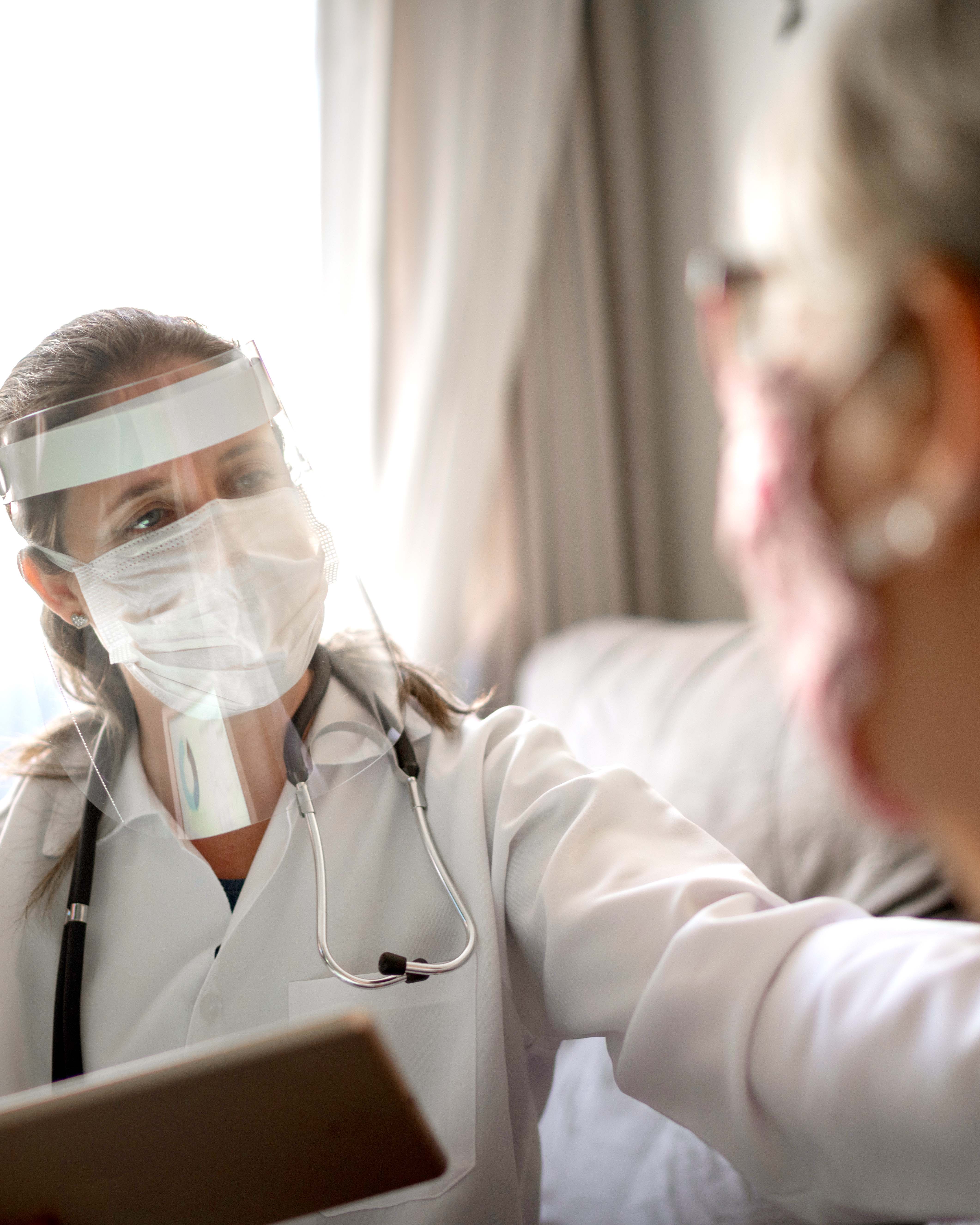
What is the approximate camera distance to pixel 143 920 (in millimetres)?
1011

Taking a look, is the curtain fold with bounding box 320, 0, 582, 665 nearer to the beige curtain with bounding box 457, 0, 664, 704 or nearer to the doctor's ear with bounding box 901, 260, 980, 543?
the beige curtain with bounding box 457, 0, 664, 704

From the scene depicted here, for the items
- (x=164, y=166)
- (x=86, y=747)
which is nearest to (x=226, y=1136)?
(x=86, y=747)

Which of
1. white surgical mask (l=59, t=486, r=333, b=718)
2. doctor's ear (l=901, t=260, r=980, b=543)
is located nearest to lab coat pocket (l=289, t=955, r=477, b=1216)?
white surgical mask (l=59, t=486, r=333, b=718)

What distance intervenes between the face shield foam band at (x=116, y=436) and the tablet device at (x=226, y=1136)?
22.6 inches

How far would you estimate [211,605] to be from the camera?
0.94 metres

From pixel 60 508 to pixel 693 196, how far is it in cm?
192

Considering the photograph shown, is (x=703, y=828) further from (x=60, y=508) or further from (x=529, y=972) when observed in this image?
(x=60, y=508)

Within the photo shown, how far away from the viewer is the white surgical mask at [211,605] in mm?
940

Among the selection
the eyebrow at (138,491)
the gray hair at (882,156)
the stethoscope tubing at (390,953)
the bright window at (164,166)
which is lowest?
the stethoscope tubing at (390,953)

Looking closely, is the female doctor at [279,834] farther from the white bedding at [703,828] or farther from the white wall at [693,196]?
the white wall at [693,196]

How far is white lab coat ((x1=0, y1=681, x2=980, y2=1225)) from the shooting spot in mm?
647

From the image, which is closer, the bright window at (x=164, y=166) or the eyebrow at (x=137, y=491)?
the eyebrow at (x=137, y=491)

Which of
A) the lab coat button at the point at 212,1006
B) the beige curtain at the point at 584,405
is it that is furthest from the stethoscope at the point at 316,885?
the beige curtain at the point at 584,405

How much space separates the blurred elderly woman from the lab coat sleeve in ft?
0.63
